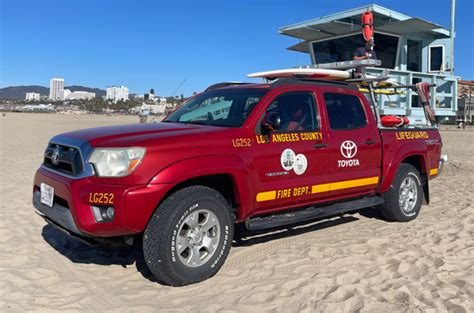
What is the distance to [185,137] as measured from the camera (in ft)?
13.8

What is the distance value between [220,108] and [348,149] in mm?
1682

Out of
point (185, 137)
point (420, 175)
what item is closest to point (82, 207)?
point (185, 137)

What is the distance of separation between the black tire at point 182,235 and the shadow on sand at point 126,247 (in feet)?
1.40

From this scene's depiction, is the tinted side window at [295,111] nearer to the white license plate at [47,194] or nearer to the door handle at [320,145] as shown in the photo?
the door handle at [320,145]

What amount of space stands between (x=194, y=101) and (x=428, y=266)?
11.2 ft

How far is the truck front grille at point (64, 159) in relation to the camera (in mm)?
4098

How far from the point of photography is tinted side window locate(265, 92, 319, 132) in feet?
16.6

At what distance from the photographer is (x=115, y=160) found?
3924mm

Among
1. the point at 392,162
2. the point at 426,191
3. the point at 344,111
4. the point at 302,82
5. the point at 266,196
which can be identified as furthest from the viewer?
the point at 426,191

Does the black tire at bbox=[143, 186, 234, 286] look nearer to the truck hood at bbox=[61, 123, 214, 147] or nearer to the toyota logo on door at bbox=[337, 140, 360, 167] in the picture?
the truck hood at bbox=[61, 123, 214, 147]

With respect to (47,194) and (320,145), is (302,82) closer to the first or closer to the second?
(320,145)

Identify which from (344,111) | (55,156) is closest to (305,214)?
(344,111)

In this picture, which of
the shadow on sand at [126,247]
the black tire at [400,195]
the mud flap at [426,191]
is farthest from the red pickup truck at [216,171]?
the mud flap at [426,191]

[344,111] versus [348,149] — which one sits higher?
[344,111]
